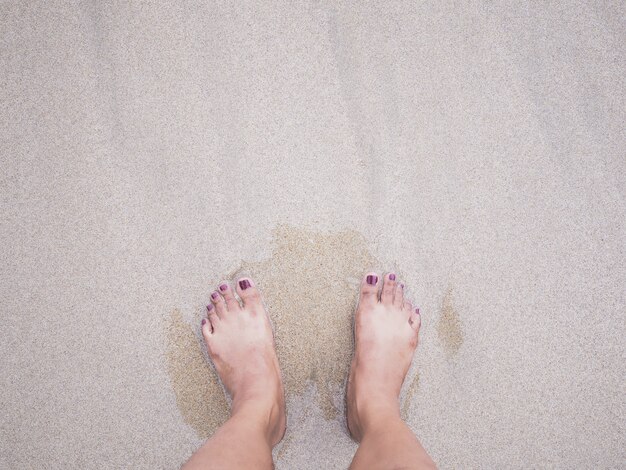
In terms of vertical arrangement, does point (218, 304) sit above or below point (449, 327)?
above

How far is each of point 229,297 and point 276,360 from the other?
0.20 m

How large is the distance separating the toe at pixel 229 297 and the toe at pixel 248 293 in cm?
2

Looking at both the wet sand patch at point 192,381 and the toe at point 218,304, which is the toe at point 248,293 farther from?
the wet sand patch at point 192,381

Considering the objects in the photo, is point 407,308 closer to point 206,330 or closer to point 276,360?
point 276,360

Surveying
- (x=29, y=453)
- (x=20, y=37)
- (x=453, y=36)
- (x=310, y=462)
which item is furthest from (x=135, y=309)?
(x=453, y=36)

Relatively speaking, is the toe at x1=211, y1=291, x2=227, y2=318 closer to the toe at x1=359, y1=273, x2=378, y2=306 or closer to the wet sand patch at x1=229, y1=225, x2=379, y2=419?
the wet sand patch at x1=229, y1=225, x2=379, y2=419

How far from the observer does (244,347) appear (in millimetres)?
1081

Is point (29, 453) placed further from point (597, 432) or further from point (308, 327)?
point (597, 432)

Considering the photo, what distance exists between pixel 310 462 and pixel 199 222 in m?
0.68

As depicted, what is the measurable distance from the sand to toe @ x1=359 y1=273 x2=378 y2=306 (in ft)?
0.11

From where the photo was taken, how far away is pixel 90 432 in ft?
3.51

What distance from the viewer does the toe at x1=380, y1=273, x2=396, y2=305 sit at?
1110 mm

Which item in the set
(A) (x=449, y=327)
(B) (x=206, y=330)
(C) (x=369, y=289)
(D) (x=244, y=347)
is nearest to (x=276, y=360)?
(D) (x=244, y=347)

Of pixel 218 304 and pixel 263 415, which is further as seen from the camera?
pixel 218 304
